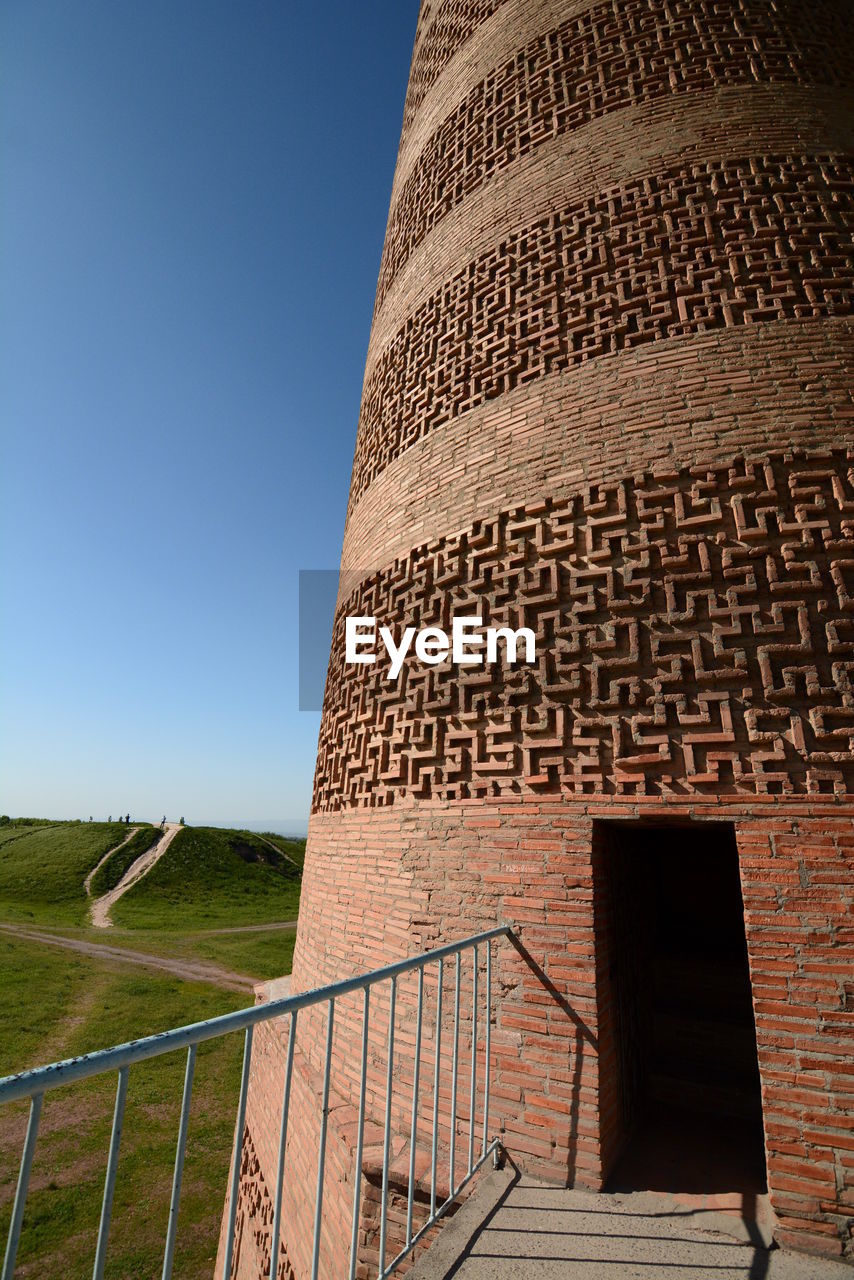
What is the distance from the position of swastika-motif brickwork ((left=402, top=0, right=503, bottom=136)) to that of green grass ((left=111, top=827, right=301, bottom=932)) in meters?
27.0

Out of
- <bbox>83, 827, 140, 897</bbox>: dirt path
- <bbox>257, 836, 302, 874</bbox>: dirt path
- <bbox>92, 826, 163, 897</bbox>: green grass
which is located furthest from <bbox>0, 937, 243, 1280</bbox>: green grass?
<bbox>257, 836, 302, 874</bbox>: dirt path

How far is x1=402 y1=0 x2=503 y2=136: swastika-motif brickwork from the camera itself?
7406 millimetres

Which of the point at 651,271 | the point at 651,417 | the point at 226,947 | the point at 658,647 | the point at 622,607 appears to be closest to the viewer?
the point at 658,647

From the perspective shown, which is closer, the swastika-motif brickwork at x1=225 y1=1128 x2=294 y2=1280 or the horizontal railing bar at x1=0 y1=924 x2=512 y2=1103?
the horizontal railing bar at x1=0 y1=924 x2=512 y2=1103

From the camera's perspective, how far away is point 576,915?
348 cm

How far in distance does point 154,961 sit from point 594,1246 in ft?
76.0

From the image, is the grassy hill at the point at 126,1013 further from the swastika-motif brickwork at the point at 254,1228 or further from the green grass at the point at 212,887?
the swastika-motif brickwork at the point at 254,1228

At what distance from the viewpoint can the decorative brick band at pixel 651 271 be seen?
14.4ft

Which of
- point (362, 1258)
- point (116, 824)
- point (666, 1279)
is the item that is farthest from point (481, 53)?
point (116, 824)

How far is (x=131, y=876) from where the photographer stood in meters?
33.6

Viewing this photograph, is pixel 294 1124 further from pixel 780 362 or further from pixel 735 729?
pixel 780 362

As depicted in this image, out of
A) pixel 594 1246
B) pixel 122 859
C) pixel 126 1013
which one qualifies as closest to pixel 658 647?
pixel 594 1246

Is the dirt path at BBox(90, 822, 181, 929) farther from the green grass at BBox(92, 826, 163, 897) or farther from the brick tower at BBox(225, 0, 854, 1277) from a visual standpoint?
the brick tower at BBox(225, 0, 854, 1277)

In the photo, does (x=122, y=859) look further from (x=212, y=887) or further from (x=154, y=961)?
(x=154, y=961)
